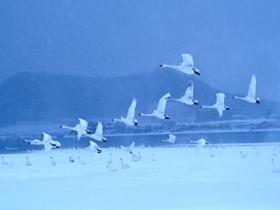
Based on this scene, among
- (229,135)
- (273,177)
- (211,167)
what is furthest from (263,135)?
(273,177)

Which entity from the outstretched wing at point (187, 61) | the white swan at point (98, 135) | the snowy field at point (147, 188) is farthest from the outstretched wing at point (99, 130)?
the outstretched wing at point (187, 61)

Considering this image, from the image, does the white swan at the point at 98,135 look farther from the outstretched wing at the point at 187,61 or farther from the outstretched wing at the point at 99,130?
the outstretched wing at the point at 187,61

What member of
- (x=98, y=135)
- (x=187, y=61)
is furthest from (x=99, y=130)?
(x=187, y=61)

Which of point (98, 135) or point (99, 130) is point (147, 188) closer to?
point (98, 135)

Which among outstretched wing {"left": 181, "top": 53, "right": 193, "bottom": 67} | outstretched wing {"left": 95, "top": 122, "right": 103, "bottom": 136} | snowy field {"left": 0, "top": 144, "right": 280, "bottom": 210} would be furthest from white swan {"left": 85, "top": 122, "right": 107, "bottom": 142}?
outstretched wing {"left": 181, "top": 53, "right": 193, "bottom": 67}

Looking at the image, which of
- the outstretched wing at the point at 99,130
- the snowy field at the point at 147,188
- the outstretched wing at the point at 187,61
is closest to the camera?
the snowy field at the point at 147,188

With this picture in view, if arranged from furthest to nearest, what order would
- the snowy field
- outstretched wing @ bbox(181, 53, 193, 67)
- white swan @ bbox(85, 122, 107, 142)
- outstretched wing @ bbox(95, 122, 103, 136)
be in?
outstretched wing @ bbox(95, 122, 103, 136) < white swan @ bbox(85, 122, 107, 142) < outstretched wing @ bbox(181, 53, 193, 67) < the snowy field

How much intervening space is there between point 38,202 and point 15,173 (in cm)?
725

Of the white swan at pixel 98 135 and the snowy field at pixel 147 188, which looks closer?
the snowy field at pixel 147 188

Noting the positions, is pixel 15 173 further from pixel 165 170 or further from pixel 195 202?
pixel 195 202

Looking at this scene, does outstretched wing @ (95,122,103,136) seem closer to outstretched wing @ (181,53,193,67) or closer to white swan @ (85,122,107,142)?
white swan @ (85,122,107,142)

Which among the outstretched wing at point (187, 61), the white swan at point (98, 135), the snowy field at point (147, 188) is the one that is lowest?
the snowy field at point (147, 188)

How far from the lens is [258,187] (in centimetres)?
1320

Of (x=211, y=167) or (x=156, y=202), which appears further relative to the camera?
(x=211, y=167)
